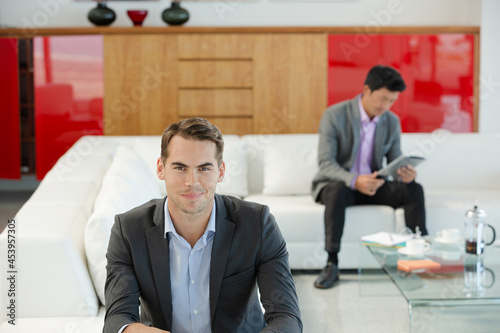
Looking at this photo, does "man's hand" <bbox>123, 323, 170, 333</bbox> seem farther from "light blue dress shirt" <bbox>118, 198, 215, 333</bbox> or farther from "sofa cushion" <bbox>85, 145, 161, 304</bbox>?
"sofa cushion" <bbox>85, 145, 161, 304</bbox>

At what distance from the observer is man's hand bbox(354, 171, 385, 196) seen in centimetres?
356

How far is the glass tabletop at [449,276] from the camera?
8.08 feet

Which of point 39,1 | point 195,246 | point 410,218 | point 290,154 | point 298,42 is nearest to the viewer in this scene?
point 195,246

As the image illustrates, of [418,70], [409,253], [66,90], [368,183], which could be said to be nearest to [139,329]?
[409,253]

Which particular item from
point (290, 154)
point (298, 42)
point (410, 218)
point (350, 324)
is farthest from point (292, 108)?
point (350, 324)

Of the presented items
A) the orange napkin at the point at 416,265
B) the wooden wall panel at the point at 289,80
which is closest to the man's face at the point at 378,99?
the orange napkin at the point at 416,265

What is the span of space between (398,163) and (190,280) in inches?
80.8

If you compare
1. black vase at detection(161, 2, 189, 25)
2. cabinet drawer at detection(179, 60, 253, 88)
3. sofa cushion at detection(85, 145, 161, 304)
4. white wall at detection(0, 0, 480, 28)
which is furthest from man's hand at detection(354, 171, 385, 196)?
white wall at detection(0, 0, 480, 28)

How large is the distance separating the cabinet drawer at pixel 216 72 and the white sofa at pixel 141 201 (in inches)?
56.3

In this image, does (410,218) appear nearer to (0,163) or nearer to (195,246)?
(195,246)

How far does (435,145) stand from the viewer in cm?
418

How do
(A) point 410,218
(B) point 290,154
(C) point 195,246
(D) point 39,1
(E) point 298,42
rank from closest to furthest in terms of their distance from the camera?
1. (C) point 195,246
2. (A) point 410,218
3. (B) point 290,154
4. (E) point 298,42
5. (D) point 39,1

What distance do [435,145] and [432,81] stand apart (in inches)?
65.1

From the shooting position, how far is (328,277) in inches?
138
